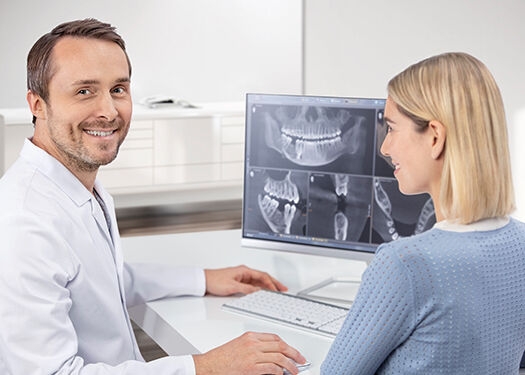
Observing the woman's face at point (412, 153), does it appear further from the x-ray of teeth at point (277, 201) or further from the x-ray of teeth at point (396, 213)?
the x-ray of teeth at point (277, 201)

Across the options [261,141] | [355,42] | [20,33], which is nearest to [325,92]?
[355,42]

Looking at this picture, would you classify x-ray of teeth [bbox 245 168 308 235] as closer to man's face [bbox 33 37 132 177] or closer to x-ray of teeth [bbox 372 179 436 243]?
x-ray of teeth [bbox 372 179 436 243]

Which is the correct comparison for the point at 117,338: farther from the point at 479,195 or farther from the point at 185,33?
the point at 185,33

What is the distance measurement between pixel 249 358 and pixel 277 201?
0.67 m

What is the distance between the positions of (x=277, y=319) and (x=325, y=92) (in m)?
4.32

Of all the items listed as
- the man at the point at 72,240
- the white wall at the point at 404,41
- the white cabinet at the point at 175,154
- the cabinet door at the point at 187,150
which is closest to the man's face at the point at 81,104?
the man at the point at 72,240

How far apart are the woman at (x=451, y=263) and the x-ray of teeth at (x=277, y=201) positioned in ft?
2.57

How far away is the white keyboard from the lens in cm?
183

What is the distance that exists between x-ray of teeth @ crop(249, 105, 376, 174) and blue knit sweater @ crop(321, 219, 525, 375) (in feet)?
2.43

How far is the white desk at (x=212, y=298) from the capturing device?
178 cm

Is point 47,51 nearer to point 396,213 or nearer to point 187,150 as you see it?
point 396,213

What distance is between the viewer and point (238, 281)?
2129 millimetres

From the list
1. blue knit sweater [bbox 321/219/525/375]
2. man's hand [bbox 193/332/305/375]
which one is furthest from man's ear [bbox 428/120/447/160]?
man's hand [bbox 193/332/305/375]

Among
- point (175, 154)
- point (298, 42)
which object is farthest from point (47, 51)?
point (298, 42)
